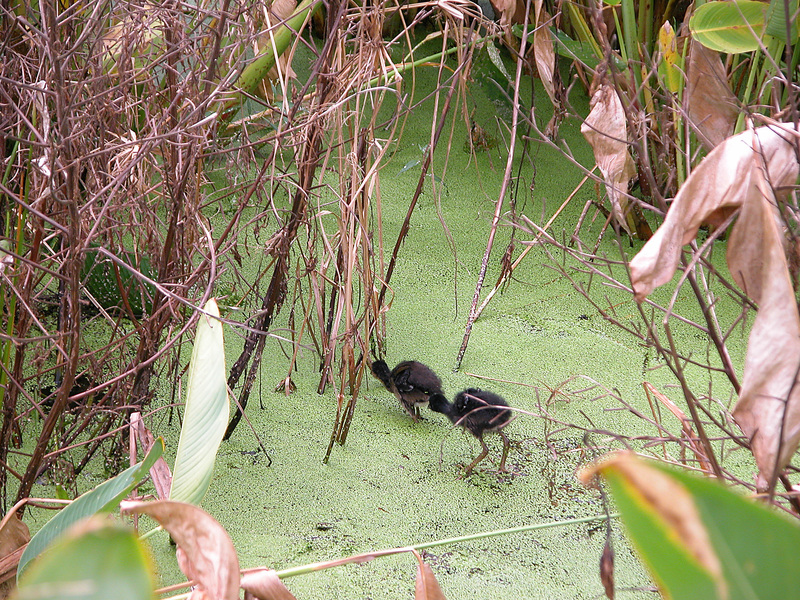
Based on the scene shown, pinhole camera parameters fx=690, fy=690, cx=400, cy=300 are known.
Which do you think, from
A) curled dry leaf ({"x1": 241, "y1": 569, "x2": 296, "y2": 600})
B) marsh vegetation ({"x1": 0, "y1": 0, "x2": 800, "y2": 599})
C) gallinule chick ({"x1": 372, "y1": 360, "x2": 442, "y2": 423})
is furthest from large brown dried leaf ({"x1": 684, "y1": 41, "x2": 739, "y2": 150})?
curled dry leaf ({"x1": 241, "y1": 569, "x2": 296, "y2": 600})

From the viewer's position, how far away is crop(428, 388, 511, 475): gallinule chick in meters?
1.63

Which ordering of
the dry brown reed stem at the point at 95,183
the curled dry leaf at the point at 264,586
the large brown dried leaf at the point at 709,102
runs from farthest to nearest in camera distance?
the large brown dried leaf at the point at 709,102 < the dry brown reed stem at the point at 95,183 < the curled dry leaf at the point at 264,586

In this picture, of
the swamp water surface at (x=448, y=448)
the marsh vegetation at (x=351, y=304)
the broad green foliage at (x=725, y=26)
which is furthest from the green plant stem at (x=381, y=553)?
the broad green foliage at (x=725, y=26)

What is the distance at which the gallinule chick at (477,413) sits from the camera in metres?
1.63

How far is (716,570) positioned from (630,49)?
2.35 m

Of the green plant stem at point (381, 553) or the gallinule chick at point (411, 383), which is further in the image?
the gallinule chick at point (411, 383)

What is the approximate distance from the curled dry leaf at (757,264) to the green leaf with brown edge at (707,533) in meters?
0.26

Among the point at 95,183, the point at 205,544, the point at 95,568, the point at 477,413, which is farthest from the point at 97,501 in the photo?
the point at 477,413

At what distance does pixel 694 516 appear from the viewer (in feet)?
1.05

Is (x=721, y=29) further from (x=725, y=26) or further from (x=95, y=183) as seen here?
(x=95, y=183)

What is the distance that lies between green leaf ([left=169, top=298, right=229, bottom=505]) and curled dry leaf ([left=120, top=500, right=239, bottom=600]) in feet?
0.48

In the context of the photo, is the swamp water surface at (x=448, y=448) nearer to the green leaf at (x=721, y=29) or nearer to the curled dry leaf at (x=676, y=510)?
the green leaf at (x=721, y=29)

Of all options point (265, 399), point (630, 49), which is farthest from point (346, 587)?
point (630, 49)

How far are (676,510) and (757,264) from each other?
447 millimetres
